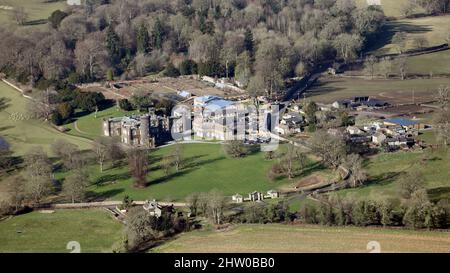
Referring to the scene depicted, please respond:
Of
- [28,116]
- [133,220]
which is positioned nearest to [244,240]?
[133,220]

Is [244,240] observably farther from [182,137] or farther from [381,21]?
[381,21]

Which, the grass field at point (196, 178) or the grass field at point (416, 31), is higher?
the grass field at point (416, 31)

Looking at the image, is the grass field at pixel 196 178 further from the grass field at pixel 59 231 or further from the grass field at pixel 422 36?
the grass field at pixel 422 36

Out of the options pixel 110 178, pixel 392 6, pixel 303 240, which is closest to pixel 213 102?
pixel 110 178

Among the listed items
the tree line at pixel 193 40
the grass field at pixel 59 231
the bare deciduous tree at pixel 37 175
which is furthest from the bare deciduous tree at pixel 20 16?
the grass field at pixel 59 231

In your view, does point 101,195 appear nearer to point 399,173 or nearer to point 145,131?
point 145,131

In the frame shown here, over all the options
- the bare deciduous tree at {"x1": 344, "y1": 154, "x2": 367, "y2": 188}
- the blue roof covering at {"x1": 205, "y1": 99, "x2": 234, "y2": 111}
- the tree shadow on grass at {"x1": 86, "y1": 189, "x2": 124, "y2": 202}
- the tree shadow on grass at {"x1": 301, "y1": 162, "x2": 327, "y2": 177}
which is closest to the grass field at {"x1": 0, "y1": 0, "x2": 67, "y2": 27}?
the blue roof covering at {"x1": 205, "y1": 99, "x2": 234, "y2": 111}

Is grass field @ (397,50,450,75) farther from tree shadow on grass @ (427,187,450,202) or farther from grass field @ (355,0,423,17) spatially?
tree shadow on grass @ (427,187,450,202)
